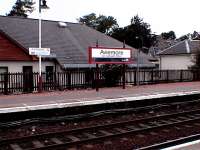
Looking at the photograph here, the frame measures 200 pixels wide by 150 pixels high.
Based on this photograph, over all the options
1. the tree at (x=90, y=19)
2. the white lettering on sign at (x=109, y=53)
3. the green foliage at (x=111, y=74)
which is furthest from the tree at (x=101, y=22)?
the white lettering on sign at (x=109, y=53)

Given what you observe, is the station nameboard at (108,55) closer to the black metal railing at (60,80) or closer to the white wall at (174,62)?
the black metal railing at (60,80)

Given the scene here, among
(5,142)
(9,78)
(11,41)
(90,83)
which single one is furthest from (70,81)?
(5,142)

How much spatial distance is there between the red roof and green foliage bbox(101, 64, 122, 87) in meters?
7.37

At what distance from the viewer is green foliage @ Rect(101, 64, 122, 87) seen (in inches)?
1144

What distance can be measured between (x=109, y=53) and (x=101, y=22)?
70.5 metres

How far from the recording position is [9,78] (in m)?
25.1

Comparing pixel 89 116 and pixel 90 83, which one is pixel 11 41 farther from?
pixel 89 116

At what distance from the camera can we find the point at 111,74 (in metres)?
29.0

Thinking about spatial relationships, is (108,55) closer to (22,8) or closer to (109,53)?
(109,53)

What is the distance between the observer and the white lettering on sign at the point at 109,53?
25.5 metres

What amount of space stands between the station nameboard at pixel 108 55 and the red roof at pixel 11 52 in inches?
375

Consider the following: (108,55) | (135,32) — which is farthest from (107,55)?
(135,32)

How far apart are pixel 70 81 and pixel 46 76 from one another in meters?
1.51

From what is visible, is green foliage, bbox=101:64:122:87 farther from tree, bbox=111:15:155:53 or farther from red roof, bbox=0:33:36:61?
tree, bbox=111:15:155:53
